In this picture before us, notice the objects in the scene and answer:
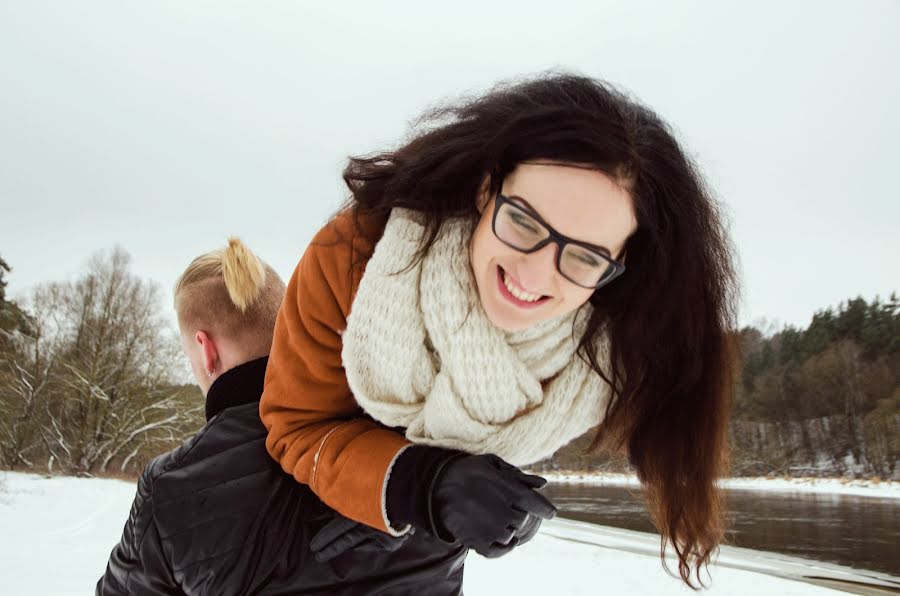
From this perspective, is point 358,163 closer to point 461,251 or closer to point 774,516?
point 461,251

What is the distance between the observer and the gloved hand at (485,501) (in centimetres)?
108

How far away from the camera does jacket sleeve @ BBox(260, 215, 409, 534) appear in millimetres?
1251

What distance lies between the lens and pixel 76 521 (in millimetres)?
7875

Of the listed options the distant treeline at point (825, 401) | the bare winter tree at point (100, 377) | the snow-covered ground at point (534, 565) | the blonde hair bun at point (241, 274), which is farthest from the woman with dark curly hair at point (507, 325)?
the distant treeline at point (825, 401)

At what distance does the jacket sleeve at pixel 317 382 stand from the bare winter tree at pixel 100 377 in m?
19.2

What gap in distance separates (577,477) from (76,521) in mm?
20203

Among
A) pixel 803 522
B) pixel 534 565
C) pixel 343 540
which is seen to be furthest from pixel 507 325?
pixel 803 522

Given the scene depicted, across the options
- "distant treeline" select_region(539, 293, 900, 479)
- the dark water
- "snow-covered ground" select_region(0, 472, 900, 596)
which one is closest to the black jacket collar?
"snow-covered ground" select_region(0, 472, 900, 596)

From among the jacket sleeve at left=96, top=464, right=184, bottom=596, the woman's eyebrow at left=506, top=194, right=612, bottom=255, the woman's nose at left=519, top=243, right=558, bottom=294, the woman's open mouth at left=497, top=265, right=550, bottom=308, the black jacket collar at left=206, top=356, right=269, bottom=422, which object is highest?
the woman's eyebrow at left=506, top=194, right=612, bottom=255

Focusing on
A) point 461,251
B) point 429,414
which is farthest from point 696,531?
point 461,251

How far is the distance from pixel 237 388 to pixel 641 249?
103 centimetres

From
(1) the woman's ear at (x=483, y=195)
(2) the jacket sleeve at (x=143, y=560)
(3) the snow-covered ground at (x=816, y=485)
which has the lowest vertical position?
(3) the snow-covered ground at (x=816, y=485)

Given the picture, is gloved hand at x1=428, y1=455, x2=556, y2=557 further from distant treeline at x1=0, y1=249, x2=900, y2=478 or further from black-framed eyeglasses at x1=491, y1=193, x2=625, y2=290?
distant treeline at x1=0, y1=249, x2=900, y2=478

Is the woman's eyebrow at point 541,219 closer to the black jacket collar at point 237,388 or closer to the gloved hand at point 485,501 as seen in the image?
the gloved hand at point 485,501
